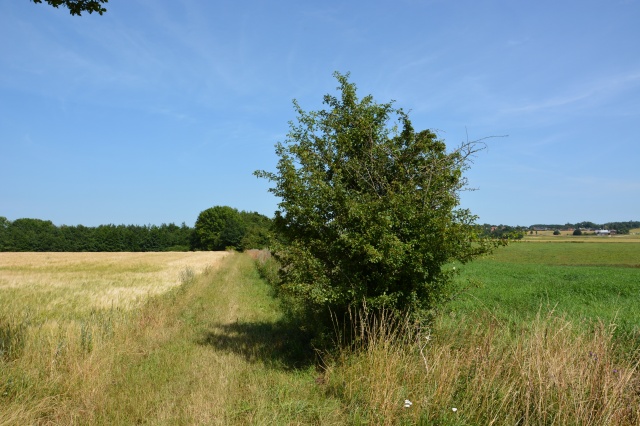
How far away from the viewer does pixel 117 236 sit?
10044 centimetres

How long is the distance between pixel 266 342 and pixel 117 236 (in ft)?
338

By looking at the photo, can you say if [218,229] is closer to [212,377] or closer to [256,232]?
[256,232]

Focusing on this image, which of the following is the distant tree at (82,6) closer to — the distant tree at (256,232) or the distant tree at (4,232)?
the distant tree at (256,232)

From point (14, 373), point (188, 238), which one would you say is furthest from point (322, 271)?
point (188, 238)

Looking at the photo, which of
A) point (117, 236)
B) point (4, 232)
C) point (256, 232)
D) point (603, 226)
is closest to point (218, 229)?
point (117, 236)

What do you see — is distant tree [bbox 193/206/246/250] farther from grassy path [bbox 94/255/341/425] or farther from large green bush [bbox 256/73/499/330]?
large green bush [bbox 256/73/499/330]

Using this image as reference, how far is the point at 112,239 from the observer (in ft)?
329

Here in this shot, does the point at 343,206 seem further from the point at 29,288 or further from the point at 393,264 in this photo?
the point at 29,288

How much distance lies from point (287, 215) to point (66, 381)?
4480 millimetres

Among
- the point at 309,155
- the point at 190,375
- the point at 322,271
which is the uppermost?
the point at 309,155

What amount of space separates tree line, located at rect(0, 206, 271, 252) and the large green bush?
72.1 metres

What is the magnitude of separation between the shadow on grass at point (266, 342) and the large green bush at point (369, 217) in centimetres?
102

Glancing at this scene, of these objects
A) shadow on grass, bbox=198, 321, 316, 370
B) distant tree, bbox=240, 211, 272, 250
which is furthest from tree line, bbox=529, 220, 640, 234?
shadow on grass, bbox=198, 321, 316, 370

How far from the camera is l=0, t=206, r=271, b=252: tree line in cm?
9006
